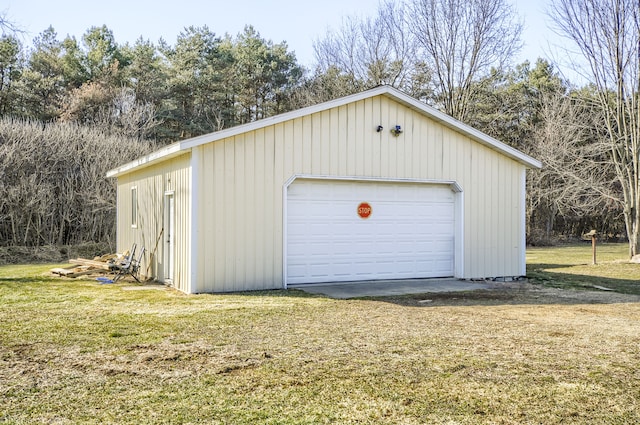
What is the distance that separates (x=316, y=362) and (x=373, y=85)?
23221mm

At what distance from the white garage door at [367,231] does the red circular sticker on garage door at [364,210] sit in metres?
0.02

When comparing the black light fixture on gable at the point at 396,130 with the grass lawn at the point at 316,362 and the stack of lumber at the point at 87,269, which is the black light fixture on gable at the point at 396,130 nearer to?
the grass lawn at the point at 316,362

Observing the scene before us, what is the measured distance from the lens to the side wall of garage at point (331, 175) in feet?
31.4

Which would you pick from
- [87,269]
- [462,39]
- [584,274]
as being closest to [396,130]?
[584,274]

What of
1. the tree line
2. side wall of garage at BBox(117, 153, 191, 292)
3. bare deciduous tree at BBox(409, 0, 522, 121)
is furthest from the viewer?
bare deciduous tree at BBox(409, 0, 522, 121)

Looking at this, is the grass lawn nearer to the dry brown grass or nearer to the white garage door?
the dry brown grass

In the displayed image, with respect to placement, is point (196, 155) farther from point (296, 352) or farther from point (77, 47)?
point (77, 47)

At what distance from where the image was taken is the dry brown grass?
377 cm

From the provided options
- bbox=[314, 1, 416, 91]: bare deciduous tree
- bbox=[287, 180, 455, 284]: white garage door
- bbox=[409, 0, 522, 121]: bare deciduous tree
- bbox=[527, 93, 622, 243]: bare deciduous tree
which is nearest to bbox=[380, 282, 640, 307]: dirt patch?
bbox=[287, 180, 455, 284]: white garage door

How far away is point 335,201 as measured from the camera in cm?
1093

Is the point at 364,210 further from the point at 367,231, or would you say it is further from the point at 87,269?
the point at 87,269

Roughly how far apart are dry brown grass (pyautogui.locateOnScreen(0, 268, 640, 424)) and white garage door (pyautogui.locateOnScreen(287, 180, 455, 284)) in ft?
7.50

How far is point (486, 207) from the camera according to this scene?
1213 cm

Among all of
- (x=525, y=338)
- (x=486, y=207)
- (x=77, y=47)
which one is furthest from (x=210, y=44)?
(x=525, y=338)
